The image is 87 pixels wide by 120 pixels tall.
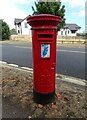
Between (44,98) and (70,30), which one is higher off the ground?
(70,30)

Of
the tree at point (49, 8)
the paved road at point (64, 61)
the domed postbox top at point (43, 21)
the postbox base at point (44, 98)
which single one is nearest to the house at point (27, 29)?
the tree at point (49, 8)

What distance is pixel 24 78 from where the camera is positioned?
216 inches

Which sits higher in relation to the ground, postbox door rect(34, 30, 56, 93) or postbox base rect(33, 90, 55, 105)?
postbox door rect(34, 30, 56, 93)

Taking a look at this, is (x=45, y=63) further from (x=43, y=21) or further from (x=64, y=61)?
(x=64, y=61)

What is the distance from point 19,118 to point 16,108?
1.22 ft

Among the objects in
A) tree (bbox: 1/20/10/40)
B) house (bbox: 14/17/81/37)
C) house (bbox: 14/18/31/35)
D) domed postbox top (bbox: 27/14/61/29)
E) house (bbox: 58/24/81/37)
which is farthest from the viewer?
house (bbox: 58/24/81/37)

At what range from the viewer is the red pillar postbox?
3.52 metres

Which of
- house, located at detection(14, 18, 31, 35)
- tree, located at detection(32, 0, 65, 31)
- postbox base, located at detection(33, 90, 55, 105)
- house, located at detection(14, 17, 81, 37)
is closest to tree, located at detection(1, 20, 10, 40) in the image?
tree, located at detection(32, 0, 65, 31)

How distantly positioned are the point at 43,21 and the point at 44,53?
533 mm

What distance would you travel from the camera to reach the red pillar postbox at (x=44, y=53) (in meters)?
3.52

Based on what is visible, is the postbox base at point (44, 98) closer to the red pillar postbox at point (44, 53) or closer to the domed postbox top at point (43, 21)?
the red pillar postbox at point (44, 53)

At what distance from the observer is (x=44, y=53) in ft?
11.9

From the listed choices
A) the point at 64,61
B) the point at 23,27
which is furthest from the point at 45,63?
the point at 23,27

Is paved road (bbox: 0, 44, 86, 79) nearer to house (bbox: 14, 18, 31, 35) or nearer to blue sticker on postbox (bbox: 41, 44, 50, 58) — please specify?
blue sticker on postbox (bbox: 41, 44, 50, 58)
